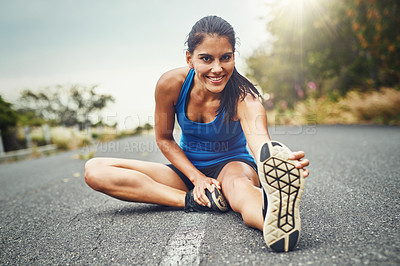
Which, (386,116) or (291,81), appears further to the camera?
(291,81)

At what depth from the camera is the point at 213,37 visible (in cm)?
168

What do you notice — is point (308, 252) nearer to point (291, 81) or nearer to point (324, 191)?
point (324, 191)

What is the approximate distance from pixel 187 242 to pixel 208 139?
901mm

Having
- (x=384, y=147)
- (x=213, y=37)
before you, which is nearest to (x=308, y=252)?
(x=213, y=37)

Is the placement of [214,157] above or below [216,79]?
below

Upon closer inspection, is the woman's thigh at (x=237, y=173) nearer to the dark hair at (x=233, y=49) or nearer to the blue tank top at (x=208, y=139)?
the blue tank top at (x=208, y=139)

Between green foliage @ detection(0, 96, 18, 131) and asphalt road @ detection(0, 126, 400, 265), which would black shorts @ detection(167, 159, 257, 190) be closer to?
asphalt road @ detection(0, 126, 400, 265)

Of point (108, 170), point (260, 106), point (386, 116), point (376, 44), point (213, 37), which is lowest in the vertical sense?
point (386, 116)

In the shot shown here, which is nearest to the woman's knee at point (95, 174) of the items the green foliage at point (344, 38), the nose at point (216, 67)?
the nose at point (216, 67)

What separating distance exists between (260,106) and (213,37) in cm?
53

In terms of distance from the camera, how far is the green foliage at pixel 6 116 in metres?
10.4

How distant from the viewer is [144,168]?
2123mm

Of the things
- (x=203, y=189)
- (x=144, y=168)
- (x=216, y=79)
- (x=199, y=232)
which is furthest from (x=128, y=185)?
(x=216, y=79)

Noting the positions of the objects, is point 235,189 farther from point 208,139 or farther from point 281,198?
point 208,139
